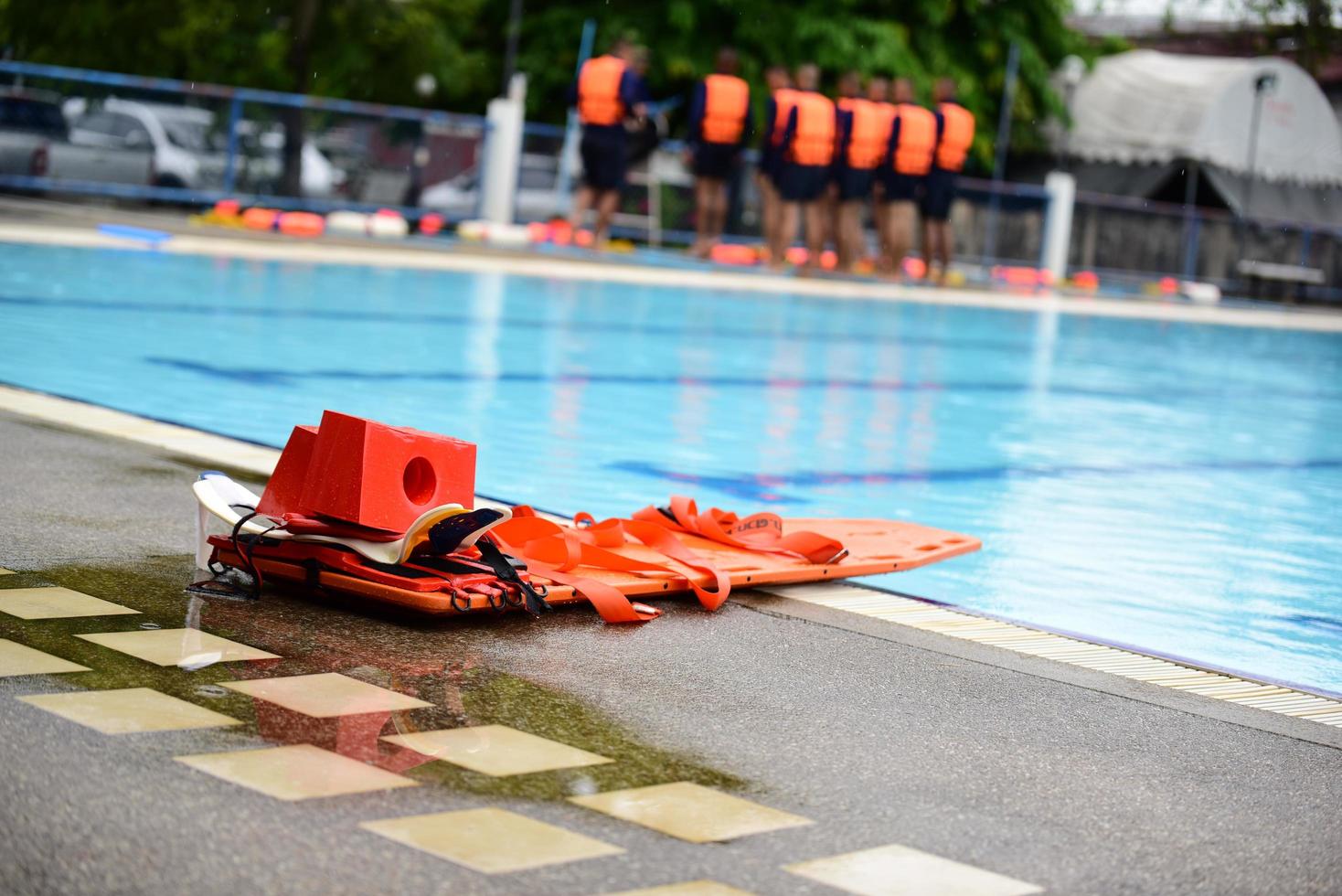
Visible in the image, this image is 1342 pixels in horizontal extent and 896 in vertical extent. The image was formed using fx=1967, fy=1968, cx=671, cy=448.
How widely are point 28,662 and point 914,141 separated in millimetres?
21144

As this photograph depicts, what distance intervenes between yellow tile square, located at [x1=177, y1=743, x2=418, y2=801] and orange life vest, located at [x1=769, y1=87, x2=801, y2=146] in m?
20.1

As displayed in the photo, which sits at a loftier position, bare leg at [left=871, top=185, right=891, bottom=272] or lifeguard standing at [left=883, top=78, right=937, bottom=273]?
lifeguard standing at [left=883, top=78, right=937, bottom=273]

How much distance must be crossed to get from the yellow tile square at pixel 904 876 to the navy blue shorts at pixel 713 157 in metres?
20.2

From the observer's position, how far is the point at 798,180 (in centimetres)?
2322

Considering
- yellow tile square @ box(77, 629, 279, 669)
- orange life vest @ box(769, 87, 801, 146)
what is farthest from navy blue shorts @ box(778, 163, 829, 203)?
yellow tile square @ box(77, 629, 279, 669)

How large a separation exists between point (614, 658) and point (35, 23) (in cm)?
2795

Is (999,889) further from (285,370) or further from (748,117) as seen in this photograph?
(748,117)

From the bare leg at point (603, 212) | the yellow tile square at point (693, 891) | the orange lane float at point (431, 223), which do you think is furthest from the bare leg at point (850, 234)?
the yellow tile square at point (693, 891)

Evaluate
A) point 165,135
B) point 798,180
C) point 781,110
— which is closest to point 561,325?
point 165,135

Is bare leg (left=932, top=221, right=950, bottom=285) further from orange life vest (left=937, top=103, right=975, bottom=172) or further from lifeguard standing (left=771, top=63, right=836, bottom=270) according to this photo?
lifeguard standing (left=771, top=63, right=836, bottom=270)

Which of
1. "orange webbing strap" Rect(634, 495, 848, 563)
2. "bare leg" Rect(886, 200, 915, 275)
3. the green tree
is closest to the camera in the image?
"orange webbing strap" Rect(634, 495, 848, 563)

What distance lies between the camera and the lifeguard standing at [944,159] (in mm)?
23844

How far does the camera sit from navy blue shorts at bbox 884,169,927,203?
24.2m

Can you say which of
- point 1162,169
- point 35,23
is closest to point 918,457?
point 35,23
